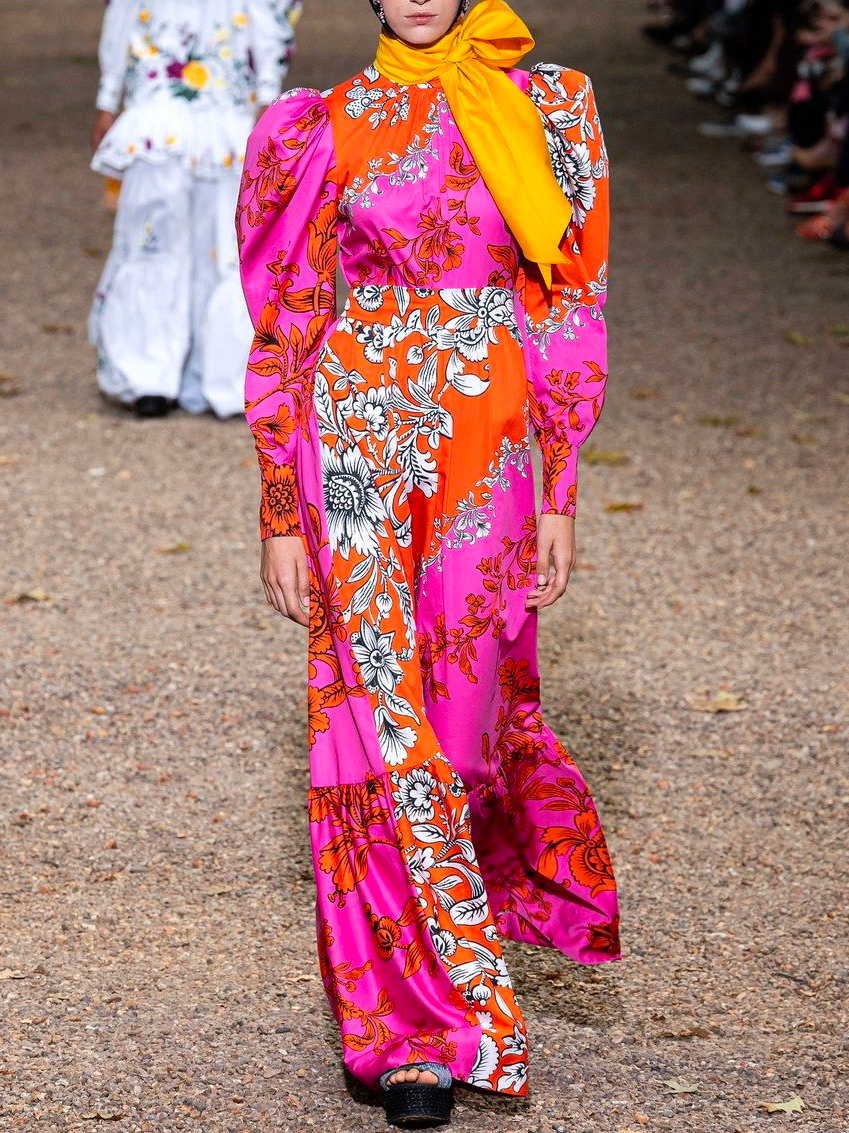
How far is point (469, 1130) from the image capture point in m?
3.19

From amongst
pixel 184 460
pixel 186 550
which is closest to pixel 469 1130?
pixel 186 550

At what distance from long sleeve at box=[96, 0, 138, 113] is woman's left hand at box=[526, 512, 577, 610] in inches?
182

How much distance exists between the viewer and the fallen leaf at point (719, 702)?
5.06m

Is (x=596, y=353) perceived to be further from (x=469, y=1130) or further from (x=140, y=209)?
(x=140, y=209)

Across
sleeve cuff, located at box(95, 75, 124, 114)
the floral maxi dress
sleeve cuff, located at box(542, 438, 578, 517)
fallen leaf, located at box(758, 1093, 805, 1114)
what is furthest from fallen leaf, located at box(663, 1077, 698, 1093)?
sleeve cuff, located at box(95, 75, 124, 114)

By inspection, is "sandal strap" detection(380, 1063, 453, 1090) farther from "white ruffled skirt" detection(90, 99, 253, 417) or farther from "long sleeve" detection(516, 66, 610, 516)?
"white ruffled skirt" detection(90, 99, 253, 417)

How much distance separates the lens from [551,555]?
3.21m

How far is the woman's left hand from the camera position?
3.18 metres

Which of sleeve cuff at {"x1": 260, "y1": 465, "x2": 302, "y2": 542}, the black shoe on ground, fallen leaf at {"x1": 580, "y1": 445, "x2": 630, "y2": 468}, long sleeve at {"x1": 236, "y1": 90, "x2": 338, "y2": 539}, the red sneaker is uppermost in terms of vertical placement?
long sleeve at {"x1": 236, "y1": 90, "x2": 338, "y2": 539}

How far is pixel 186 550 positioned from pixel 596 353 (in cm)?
333

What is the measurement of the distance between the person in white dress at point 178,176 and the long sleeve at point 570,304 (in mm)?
4349

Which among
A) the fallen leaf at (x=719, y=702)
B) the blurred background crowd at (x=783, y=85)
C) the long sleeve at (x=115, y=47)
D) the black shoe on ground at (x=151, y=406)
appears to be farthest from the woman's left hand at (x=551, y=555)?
the blurred background crowd at (x=783, y=85)

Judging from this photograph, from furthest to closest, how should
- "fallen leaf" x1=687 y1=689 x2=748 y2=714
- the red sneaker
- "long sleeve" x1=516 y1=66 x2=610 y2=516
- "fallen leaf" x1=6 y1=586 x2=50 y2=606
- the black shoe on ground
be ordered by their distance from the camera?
1. the red sneaker
2. the black shoe on ground
3. "fallen leaf" x1=6 y1=586 x2=50 y2=606
4. "fallen leaf" x1=687 y1=689 x2=748 y2=714
5. "long sleeve" x1=516 y1=66 x2=610 y2=516

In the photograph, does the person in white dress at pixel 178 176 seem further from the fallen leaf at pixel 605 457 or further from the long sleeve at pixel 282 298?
the long sleeve at pixel 282 298
